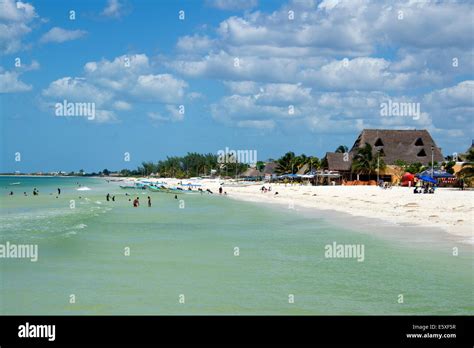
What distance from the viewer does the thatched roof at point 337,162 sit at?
231ft

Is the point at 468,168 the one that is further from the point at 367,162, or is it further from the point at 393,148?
the point at 393,148

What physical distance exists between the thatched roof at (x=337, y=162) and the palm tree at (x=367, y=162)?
5575 millimetres

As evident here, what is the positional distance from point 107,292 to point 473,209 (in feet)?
60.1

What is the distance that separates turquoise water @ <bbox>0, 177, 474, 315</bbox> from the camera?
38.1 ft

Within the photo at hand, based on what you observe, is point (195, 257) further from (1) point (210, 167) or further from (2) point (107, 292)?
(1) point (210, 167)

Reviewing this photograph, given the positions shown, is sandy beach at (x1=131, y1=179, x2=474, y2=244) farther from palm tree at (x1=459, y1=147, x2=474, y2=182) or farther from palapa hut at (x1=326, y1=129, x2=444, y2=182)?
palapa hut at (x1=326, y1=129, x2=444, y2=182)

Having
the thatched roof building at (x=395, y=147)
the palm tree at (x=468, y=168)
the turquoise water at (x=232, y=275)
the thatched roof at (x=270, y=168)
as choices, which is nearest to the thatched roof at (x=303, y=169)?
the thatched roof building at (x=395, y=147)

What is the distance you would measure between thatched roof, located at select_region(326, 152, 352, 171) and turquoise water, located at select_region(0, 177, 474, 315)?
46677 mm

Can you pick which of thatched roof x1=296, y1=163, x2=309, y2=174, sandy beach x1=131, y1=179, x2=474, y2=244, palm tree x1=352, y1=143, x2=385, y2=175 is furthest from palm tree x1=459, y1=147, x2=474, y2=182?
thatched roof x1=296, y1=163, x2=309, y2=174
